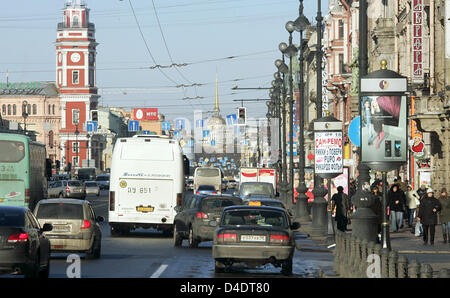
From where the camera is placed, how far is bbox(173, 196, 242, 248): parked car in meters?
31.5

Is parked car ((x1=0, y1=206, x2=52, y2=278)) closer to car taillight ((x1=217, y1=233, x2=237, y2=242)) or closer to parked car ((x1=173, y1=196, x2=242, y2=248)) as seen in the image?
car taillight ((x1=217, y1=233, x2=237, y2=242))

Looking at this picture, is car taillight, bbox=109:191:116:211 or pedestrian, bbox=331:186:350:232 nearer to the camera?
pedestrian, bbox=331:186:350:232

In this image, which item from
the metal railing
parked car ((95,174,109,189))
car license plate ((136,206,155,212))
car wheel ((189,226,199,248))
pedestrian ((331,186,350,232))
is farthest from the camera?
parked car ((95,174,109,189))

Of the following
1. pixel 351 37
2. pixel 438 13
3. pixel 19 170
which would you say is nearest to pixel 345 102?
pixel 351 37

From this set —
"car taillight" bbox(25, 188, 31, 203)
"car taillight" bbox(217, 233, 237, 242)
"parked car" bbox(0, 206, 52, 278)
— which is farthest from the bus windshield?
"parked car" bbox(0, 206, 52, 278)

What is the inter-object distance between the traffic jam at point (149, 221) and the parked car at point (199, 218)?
0.03m

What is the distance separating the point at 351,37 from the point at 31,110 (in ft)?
406

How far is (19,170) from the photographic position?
3919 centimetres

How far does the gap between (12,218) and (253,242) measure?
478 cm

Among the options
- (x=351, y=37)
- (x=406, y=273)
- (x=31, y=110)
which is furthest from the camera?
(x=31, y=110)

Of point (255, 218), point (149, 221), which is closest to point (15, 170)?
point (149, 221)

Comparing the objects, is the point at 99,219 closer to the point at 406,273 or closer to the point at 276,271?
the point at 276,271

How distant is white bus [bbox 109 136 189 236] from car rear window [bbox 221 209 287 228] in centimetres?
1523

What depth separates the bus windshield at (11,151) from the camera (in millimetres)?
38906
